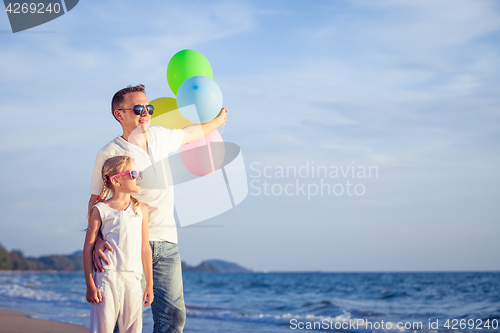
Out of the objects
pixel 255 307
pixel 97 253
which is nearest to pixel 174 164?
pixel 97 253

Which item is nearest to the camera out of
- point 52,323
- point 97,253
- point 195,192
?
point 97,253

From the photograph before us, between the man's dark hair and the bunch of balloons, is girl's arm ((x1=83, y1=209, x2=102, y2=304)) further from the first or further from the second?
the bunch of balloons

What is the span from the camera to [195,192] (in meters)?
3.34

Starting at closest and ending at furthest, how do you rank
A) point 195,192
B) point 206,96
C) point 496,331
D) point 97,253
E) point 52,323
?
point 97,253 → point 206,96 → point 195,192 → point 52,323 → point 496,331

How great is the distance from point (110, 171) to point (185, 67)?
1.09 metres

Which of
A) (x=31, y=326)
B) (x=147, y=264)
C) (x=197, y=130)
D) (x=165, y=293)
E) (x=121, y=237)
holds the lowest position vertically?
(x=31, y=326)

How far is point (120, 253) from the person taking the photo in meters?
2.29

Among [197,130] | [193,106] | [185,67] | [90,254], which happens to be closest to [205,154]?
[197,130]

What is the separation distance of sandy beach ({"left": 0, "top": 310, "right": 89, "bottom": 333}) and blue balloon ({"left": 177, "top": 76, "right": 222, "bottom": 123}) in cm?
464

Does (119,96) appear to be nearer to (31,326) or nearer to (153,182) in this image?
(153,182)

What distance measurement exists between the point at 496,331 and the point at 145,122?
8.02m

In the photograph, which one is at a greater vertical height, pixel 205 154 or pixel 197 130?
pixel 197 130

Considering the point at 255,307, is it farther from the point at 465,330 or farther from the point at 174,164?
the point at 174,164

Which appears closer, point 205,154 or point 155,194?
point 155,194
